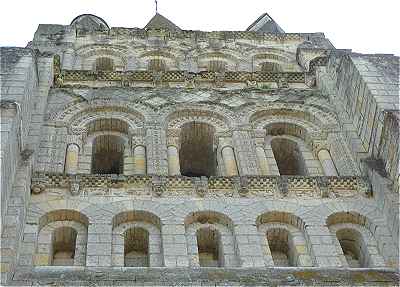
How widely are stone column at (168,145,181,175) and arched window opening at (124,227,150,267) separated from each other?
271cm

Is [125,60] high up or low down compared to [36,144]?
up

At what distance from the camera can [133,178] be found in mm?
16375

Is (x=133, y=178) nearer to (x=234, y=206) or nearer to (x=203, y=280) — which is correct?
(x=234, y=206)

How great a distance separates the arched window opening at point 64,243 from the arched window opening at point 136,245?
0.98 meters

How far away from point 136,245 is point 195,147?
529cm

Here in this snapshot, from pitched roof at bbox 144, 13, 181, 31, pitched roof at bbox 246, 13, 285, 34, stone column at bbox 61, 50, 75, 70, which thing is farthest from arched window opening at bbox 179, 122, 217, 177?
pitched roof at bbox 144, 13, 181, 31

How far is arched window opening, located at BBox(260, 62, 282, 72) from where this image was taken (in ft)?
88.7

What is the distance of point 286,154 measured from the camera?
1973cm

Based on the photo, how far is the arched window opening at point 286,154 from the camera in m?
19.5

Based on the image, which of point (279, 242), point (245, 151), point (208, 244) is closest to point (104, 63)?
point (245, 151)

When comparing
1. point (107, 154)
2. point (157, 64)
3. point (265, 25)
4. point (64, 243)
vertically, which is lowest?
point (64, 243)

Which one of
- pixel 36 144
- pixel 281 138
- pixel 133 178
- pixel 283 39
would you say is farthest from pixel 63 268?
pixel 283 39

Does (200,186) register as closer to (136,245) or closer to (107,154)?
(136,245)

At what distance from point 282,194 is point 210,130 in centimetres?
405
